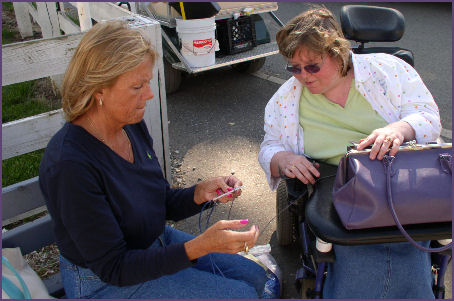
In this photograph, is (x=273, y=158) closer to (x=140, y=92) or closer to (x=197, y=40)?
(x=140, y=92)

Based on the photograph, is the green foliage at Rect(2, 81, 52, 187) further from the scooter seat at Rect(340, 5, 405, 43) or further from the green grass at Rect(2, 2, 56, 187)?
the scooter seat at Rect(340, 5, 405, 43)

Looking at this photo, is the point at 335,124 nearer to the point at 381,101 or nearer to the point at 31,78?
the point at 381,101

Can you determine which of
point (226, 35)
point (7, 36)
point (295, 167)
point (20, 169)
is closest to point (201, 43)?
point (226, 35)

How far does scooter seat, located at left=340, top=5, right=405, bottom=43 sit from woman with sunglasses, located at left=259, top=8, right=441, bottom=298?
639 millimetres

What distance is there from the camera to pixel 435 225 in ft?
5.15

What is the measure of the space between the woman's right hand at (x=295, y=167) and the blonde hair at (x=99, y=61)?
825 mm

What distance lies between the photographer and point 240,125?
168 inches

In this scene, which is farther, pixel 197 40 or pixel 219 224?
pixel 197 40

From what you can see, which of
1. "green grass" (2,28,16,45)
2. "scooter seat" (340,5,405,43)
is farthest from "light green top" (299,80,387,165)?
"green grass" (2,28,16,45)

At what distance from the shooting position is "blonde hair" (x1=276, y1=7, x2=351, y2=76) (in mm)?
1911

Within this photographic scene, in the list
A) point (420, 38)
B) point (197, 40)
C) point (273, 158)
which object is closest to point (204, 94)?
point (197, 40)

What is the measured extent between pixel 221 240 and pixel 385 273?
0.73 m

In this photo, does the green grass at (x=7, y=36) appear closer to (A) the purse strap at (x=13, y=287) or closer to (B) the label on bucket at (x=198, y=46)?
(B) the label on bucket at (x=198, y=46)

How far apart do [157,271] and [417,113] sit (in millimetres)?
1349
